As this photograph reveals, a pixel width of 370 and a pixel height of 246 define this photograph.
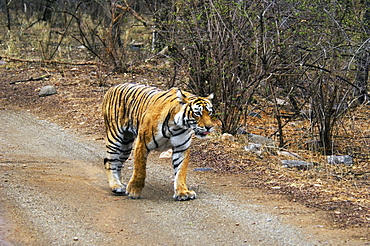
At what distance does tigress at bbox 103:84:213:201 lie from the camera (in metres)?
6.45

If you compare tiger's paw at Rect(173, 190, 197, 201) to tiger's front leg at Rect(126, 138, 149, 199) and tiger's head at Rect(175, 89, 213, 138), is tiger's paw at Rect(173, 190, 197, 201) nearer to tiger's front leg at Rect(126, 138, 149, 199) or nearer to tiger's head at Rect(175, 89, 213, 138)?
tiger's front leg at Rect(126, 138, 149, 199)

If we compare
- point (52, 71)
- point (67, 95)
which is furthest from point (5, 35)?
point (67, 95)

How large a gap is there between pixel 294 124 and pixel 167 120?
18.7ft

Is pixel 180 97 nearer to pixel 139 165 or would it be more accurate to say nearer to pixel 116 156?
pixel 139 165

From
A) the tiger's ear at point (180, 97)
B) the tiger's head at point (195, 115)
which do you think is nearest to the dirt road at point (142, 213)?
the tiger's head at point (195, 115)

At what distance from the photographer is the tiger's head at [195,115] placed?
6346 mm

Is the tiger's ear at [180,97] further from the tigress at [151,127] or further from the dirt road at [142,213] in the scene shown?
the dirt road at [142,213]

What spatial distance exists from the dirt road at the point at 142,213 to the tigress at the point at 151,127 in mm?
289

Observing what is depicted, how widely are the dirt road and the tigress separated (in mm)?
289

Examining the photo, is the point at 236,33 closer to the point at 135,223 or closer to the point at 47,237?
the point at 135,223

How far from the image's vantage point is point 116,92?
25.0ft

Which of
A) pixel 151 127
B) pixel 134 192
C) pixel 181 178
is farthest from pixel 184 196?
pixel 151 127

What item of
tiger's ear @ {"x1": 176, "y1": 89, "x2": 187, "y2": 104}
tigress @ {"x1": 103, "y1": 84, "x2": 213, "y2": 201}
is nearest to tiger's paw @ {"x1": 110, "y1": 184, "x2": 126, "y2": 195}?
tigress @ {"x1": 103, "y1": 84, "x2": 213, "y2": 201}

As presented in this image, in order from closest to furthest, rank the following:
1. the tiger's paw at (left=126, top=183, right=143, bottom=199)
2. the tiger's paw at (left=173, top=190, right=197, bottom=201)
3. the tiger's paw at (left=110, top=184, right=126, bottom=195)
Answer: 1. the tiger's paw at (left=173, top=190, right=197, bottom=201)
2. the tiger's paw at (left=126, top=183, right=143, bottom=199)
3. the tiger's paw at (left=110, top=184, right=126, bottom=195)
